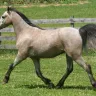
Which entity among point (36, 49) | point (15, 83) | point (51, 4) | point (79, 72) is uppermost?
point (36, 49)

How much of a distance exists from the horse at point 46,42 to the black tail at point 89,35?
0.04 m

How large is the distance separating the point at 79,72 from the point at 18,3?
2891cm

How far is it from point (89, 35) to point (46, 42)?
1.08 metres

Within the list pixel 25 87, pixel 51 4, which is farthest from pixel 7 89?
pixel 51 4

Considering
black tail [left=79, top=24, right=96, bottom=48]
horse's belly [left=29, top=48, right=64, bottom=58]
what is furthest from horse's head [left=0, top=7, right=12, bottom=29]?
black tail [left=79, top=24, right=96, bottom=48]

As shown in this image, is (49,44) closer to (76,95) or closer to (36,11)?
(76,95)

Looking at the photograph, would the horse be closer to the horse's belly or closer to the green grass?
the horse's belly

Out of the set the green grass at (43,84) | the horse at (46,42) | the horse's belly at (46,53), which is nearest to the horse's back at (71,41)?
the horse at (46,42)

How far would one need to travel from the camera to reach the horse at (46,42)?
10984mm

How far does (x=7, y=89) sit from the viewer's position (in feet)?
36.9

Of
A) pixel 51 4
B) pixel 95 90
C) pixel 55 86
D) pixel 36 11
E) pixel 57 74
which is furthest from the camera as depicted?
pixel 51 4

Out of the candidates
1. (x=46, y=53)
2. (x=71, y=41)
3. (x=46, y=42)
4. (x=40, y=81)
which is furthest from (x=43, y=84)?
(x=71, y=41)

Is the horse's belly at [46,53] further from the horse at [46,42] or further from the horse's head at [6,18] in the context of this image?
the horse's head at [6,18]

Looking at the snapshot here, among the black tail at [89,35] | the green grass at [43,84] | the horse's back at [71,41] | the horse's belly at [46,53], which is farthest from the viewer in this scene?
the horse's belly at [46,53]
